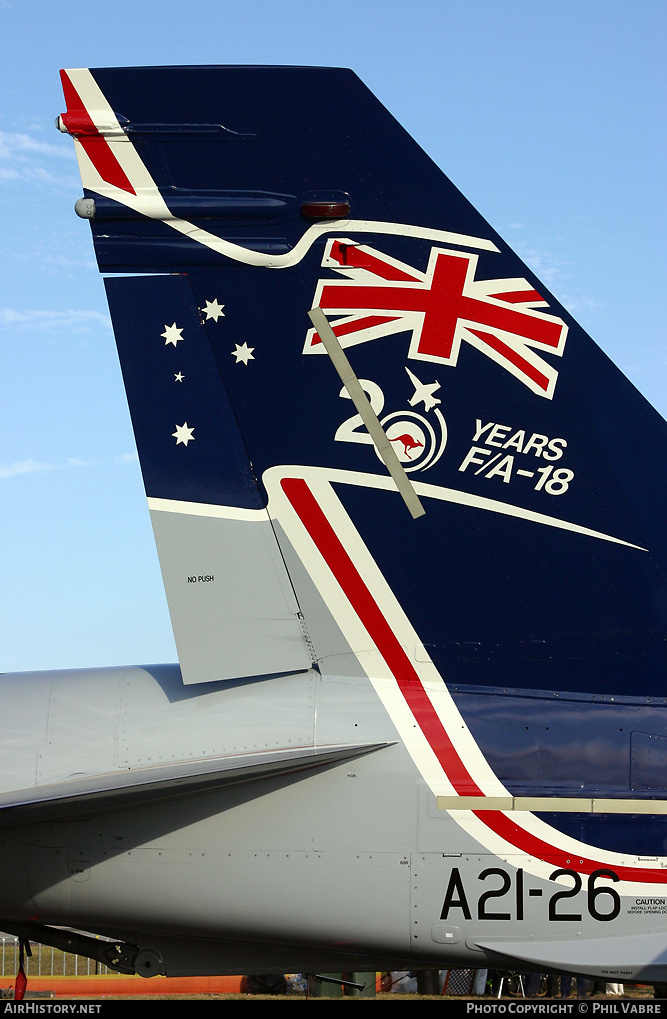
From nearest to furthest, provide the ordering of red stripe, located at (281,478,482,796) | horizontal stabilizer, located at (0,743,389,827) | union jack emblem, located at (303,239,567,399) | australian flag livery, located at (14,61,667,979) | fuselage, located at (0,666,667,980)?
1. horizontal stabilizer, located at (0,743,389,827)
2. fuselage, located at (0,666,667,980)
3. red stripe, located at (281,478,482,796)
4. australian flag livery, located at (14,61,667,979)
5. union jack emblem, located at (303,239,567,399)

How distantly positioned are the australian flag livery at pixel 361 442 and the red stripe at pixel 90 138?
1cm

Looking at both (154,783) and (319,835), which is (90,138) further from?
(319,835)

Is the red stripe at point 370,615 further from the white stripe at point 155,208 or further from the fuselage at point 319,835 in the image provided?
the white stripe at point 155,208

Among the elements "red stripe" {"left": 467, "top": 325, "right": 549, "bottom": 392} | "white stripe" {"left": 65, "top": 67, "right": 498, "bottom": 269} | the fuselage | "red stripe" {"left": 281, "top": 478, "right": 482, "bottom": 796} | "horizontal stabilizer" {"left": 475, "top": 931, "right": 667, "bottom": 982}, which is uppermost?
"white stripe" {"left": 65, "top": 67, "right": 498, "bottom": 269}

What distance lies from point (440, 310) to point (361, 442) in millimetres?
774

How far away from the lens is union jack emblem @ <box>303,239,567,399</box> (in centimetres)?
489

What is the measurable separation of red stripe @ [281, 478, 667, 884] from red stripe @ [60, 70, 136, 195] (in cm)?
177

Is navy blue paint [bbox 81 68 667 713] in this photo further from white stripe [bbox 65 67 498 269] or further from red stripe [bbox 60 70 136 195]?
red stripe [bbox 60 70 136 195]

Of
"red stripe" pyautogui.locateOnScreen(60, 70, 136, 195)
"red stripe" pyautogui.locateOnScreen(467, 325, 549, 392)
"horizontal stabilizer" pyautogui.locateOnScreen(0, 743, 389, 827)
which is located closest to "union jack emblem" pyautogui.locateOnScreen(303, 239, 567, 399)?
"red stripe" pyautogui.locateOnScreen(467, 325, 549, 392)

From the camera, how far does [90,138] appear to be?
496cm

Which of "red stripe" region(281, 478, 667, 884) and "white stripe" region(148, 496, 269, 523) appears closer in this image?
"red stripe" region(281, 478, 667, 884)

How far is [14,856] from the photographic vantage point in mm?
4668

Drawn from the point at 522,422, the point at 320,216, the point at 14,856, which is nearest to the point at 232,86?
the point at 320,216

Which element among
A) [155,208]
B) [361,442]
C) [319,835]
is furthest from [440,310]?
[319,835]
